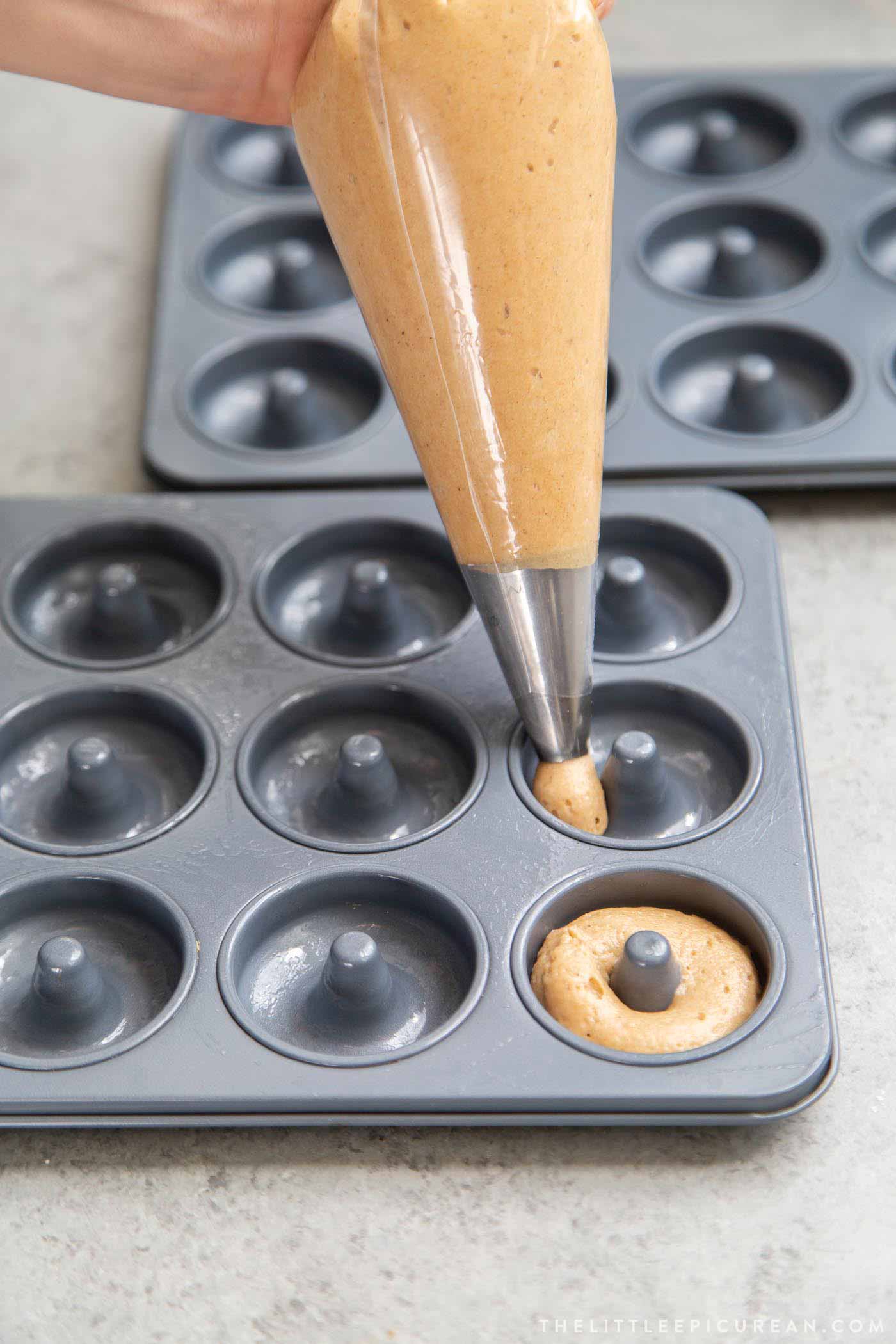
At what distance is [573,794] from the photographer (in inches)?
29.4

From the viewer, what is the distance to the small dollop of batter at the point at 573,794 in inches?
29.4

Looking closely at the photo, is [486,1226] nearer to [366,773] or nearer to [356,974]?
[356,974]

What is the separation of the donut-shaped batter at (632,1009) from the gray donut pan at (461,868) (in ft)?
0.06

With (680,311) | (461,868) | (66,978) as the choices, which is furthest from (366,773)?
(680,311)

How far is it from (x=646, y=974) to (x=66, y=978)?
0.84ft

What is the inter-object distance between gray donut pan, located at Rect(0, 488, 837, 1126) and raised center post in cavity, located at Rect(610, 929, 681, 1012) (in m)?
0.04

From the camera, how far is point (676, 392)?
3.44 ft

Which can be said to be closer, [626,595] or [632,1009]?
[632,1009]

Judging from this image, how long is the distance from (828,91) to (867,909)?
0.81m

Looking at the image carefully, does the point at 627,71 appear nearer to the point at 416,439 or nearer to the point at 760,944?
the point at 416,439

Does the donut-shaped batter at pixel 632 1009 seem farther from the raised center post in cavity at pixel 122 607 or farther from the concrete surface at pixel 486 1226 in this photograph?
the raised center post in cavity at pixel 122 607

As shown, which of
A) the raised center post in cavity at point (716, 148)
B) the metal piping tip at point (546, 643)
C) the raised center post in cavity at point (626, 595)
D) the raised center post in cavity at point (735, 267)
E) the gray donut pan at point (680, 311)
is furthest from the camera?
the raised center post in cavity at point (716, 148)

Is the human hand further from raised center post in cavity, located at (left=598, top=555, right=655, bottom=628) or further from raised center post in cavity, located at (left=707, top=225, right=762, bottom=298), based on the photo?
raised center post in cavity, located at (left=707, top=225, right=762, bottom=298)

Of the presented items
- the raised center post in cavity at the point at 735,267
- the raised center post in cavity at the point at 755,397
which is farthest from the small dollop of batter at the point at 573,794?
the raised center post in cavity at the point at 735,267
